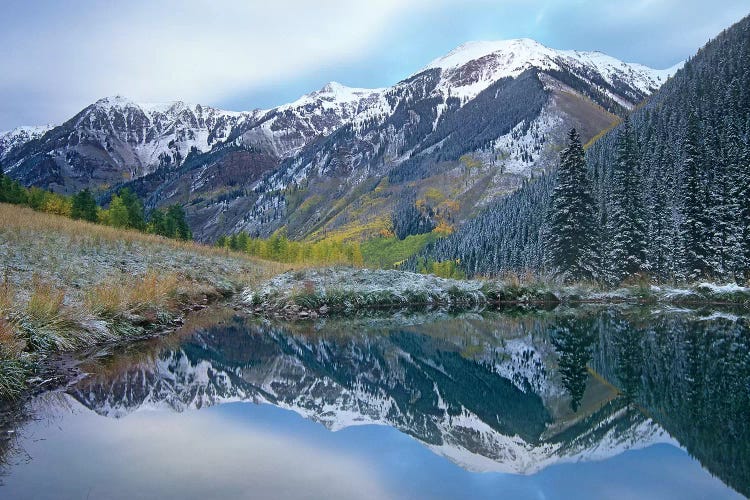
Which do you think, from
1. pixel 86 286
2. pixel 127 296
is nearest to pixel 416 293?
pixel 127 296

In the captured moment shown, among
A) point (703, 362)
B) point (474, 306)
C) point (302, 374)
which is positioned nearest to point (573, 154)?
point (474, 306)

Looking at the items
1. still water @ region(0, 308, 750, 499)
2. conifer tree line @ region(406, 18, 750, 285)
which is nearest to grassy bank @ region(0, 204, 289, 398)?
still water @ region(0, 308, 750, 499)

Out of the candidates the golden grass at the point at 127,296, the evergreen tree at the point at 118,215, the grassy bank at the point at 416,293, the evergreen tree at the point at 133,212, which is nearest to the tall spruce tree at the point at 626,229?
the grassy bank at the point at 416,293

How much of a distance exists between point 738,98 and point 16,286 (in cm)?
9845

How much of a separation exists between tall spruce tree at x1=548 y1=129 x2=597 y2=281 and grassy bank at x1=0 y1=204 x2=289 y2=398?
21.9 meters

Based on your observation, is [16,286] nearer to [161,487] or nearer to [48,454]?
[48,454]

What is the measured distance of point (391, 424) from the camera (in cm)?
774

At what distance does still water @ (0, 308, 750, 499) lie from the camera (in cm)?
539

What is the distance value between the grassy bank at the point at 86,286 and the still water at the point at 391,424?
122cm

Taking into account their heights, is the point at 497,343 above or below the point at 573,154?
below

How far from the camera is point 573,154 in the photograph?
4053 centimetres

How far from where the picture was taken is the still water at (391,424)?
539 cm

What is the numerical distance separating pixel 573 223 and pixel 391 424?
115 ft

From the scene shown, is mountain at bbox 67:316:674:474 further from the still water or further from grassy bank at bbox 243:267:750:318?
grassy bank at bbox 243:267:750:318
